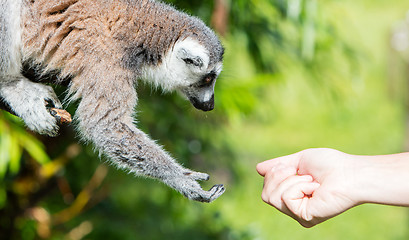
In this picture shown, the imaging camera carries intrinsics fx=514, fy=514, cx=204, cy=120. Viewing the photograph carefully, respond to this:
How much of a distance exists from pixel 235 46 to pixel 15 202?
209 centimetres

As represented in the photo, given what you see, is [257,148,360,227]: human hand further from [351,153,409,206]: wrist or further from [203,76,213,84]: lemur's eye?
[203,76,213,84]: lemur's eye

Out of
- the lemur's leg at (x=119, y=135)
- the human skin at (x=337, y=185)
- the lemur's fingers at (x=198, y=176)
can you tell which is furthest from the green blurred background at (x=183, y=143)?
the human skin at (x=337, y=185)

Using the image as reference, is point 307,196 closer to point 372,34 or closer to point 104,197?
point 104,197

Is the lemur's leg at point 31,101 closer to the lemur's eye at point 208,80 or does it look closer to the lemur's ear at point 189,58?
the lemur's ear at point 189,58

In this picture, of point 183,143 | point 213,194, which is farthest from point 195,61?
point 183,143

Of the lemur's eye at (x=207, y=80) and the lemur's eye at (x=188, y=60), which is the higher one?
the lemur's eye at (x=188, y=60)

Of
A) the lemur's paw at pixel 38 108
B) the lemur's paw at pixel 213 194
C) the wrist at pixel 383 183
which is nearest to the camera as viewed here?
the wrist at pixel 383 183

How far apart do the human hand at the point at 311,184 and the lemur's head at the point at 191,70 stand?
688 millimetres

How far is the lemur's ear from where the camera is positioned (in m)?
2.46

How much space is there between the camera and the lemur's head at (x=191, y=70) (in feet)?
8.10

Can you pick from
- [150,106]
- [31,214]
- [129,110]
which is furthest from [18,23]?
[31,214]

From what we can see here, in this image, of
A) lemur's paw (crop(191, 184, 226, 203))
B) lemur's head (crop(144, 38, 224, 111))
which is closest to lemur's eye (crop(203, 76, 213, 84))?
lemur's head (crop(144, 38, 224, 111))

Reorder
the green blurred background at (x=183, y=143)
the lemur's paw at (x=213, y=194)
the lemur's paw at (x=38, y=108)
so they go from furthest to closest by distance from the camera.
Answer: the green blurred background at (x=183, y=143) → the lemur's paw at (x=38, y=108) → the lemur's paw at (x=213, y=194)

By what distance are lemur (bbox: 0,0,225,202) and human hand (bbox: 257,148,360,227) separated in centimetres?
34
